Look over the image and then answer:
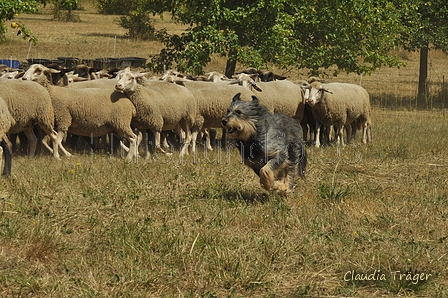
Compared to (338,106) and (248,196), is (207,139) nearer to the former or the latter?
(338,106)

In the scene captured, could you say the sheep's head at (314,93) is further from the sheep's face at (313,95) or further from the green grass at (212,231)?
the green grass at (212,231)

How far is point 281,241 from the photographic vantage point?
7.32 m

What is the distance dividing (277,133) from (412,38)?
809 inches

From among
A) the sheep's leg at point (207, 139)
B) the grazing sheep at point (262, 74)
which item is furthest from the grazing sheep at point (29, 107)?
the grazing sheep at point (262, 74)

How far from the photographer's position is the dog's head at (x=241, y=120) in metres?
8.79

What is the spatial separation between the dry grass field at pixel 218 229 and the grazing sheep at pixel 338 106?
12.6ft

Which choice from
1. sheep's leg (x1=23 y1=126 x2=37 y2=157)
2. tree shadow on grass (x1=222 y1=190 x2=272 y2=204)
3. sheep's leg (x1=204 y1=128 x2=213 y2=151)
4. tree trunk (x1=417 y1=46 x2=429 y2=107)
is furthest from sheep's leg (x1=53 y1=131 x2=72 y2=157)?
tree trunk (x1=417 y1=46 x2=429 y2=107)

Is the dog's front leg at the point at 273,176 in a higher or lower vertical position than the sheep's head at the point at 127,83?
lower

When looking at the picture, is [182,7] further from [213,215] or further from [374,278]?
[374,278]

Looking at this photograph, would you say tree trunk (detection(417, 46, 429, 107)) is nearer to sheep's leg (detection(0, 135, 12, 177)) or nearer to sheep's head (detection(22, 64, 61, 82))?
sheep's head (detection(22, 64, 61, 82))

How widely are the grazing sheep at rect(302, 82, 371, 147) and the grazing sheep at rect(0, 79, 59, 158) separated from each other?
6122 mm

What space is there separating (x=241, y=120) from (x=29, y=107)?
511 cm

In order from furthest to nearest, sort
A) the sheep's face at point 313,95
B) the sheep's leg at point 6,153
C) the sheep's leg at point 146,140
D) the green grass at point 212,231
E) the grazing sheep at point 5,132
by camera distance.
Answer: the sheep's face at point 313,95 → the sheep's leg at point 146,140 → the sheep's leg at point 6,153 → the grazing sheep at point 5,132 → the green grass at point 212,231

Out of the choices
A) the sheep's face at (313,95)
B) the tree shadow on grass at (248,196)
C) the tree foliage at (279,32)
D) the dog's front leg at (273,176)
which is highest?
the tree foliage at (279,32)
